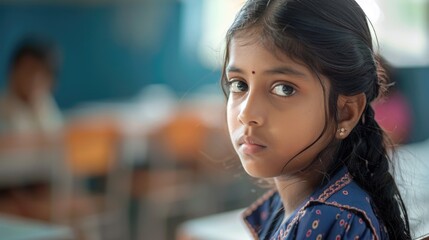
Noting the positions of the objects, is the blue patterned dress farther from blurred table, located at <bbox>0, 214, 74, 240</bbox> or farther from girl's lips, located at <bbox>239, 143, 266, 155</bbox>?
blurred table, located at <bbox>0, 214, 74, 240</bbox>

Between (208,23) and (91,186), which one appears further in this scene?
(208,23)

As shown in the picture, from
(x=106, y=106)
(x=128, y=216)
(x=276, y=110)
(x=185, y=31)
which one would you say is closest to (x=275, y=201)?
(x=276, y=110)

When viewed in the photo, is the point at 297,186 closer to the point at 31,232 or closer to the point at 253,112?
the point at 253,112

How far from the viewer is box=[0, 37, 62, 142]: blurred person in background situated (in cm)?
393

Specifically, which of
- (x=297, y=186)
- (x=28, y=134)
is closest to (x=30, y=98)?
(x=28, y=134)

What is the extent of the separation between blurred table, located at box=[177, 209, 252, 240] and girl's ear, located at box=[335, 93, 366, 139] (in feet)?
2.69

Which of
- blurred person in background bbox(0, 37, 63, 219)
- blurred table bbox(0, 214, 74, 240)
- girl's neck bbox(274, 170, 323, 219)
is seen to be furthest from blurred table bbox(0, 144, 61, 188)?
girl's neck bbox(274, 170, 323, 219)

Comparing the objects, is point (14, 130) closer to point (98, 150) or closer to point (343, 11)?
point (98, 150)

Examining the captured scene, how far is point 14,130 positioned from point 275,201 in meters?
3.04

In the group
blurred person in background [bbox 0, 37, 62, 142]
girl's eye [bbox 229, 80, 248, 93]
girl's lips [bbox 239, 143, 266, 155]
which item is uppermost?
girl's eye [bbox 229, 80, 248, 93]

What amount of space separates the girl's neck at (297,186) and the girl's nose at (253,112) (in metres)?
0.11

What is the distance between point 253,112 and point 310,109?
0.21 feet

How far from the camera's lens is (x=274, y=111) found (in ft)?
2.75

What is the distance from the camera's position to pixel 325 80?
854mm
